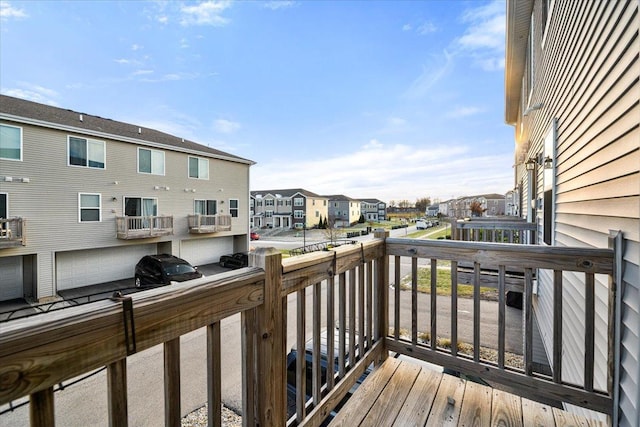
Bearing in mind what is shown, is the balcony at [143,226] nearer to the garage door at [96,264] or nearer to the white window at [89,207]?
the white window at [89,207]

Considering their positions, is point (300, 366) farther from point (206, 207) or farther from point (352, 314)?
point (206, 207)

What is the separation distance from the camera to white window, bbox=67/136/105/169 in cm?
1009

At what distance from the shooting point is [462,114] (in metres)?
12.5

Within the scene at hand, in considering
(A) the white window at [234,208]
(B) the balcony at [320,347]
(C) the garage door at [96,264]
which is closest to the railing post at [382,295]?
(B) the balcony at [320,347]

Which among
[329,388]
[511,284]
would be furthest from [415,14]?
[329,388]

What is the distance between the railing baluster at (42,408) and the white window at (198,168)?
46.6 feet

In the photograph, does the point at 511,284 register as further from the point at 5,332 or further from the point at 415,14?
the point at 415,14

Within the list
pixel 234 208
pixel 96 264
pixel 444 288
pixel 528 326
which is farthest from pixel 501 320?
pixel 234 208

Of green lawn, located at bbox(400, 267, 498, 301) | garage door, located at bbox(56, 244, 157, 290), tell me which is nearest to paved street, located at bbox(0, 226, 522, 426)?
green lawn, located at bbox(400, 267, 498, 301)

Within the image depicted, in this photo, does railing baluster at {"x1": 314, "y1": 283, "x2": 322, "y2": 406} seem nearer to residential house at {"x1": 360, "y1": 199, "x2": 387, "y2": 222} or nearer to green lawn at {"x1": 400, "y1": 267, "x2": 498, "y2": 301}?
green lawn at {"x1": 400, "y1": 267, "x2": 498, "y2": 301}

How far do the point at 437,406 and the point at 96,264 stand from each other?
527 inches

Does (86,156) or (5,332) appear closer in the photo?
(5,332)

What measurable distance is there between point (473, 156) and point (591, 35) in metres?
17.5

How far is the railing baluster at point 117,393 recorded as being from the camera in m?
0.73
